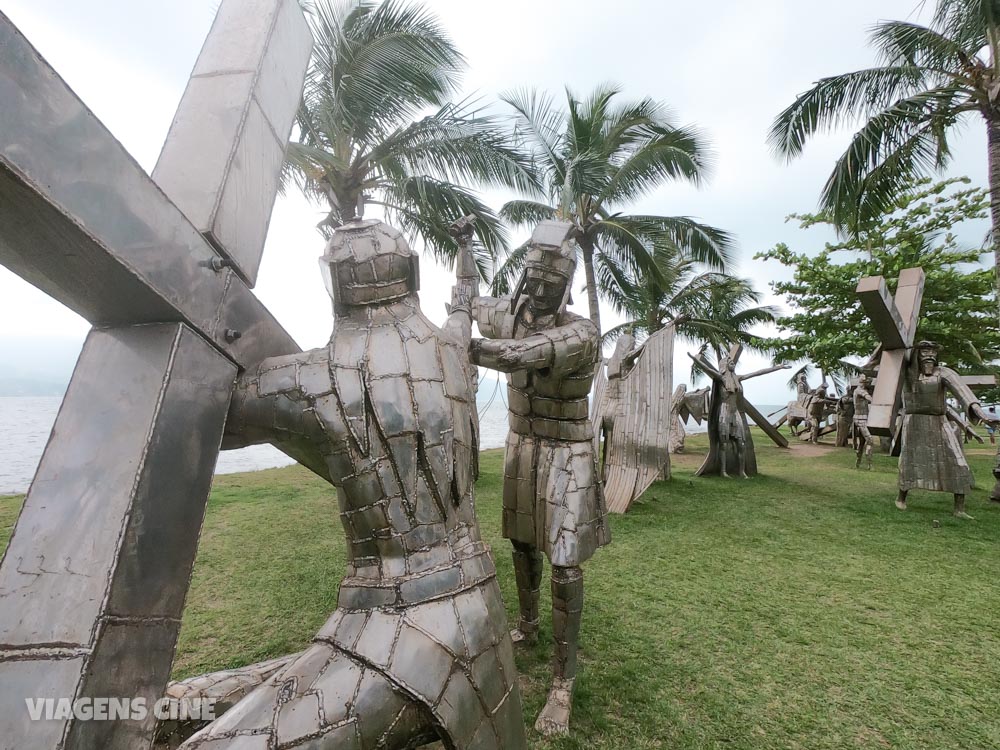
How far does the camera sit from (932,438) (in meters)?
6.37

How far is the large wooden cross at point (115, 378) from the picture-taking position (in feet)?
3.06

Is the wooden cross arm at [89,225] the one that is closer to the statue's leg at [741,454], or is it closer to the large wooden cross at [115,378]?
the large wooden cross at [115,378]

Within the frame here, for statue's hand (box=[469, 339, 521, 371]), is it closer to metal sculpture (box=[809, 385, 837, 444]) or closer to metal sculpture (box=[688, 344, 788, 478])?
metal sculpture (box=[688, 344, 788, 478])

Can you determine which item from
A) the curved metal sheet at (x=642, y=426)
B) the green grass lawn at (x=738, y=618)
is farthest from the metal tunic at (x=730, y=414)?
the curved metal sheet at (x=642, y=426)

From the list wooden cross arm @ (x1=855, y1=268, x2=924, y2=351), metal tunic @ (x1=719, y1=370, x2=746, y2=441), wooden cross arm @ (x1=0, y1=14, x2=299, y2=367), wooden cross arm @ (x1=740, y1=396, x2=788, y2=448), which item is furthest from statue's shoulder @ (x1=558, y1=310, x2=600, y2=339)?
wooden cross arm @ (x1=740, y1=396, x2=788, y2=448)

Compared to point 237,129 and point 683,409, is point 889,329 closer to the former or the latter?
point 237,129

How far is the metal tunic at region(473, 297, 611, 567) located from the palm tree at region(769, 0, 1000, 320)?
6.97 metres

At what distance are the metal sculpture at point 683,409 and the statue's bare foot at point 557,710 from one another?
1031 cm

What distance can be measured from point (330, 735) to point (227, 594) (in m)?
3.32

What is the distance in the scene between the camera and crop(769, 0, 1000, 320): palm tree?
657 cm

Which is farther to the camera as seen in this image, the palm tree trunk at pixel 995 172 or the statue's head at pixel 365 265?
the palm tree trunk at pixel 995 172

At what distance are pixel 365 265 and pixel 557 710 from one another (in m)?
2.14

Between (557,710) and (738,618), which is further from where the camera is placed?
(738,618)

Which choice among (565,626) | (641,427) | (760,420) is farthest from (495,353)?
(760,420)
